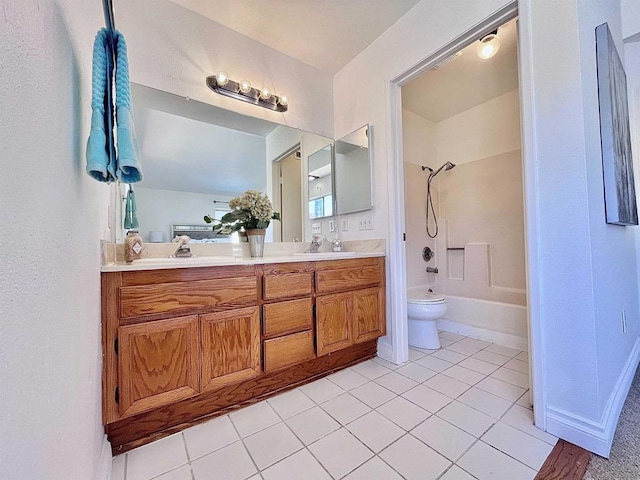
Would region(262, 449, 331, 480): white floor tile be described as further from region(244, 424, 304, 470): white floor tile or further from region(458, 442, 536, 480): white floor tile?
region(458, 442, 536, 480): white floor tile

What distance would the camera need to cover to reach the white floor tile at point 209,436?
1.19 meters

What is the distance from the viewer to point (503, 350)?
2213 millimetres

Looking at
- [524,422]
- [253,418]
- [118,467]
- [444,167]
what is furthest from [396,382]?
[444,167]

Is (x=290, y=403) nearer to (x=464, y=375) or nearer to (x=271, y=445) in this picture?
(x=271, y=445)

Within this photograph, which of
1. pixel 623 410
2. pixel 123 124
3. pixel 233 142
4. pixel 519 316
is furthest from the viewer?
pixel 519 316

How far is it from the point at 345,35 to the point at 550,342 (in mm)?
2335

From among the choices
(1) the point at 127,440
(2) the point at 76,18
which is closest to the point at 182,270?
(1) the point at 127,440

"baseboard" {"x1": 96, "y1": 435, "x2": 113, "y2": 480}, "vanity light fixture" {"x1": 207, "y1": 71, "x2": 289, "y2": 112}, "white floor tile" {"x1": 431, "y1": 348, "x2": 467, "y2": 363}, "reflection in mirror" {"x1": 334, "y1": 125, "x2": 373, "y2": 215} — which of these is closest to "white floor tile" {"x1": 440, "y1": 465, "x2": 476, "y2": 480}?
"white floor tile" {"x1": 431, "y1": 348, "x2": 467, "y2": 363}

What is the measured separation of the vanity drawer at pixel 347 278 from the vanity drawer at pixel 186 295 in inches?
18.0

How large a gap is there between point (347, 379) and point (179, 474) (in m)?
1.02

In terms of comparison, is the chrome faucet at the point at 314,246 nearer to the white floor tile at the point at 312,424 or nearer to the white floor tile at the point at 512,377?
the white floor tile at the point at 312,424

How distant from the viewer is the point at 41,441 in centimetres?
44

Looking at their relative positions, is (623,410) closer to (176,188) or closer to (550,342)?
(550,342)

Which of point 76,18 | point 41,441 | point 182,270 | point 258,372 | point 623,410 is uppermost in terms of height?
point 76,18
